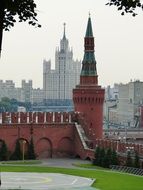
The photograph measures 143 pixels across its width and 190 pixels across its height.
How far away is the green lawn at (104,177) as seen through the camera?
3456 centimetres

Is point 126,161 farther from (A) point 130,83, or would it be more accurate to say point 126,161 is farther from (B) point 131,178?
(A) point 130,83

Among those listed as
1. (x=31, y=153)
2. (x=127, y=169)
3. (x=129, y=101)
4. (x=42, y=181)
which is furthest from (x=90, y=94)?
(x=129, y=101)

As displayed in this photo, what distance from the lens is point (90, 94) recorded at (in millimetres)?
55688

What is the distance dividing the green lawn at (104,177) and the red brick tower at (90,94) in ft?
38.8

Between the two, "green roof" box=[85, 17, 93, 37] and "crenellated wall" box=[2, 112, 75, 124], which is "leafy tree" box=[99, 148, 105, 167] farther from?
"green roof" box=[85, 17, 93, 37]

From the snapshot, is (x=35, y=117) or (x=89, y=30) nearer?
(x=35, y=117)

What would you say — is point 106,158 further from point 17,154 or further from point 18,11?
point 18,11

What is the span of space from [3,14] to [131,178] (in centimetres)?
2462

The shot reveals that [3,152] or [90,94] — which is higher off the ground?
[90,94]

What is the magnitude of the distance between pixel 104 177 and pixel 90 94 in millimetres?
17398

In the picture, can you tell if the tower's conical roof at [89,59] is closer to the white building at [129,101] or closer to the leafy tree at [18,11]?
the leafy tree at [18,11]

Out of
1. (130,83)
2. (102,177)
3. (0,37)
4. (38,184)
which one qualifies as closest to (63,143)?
(102,177)

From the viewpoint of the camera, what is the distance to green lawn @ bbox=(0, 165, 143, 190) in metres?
34.6

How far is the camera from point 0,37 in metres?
15.2
